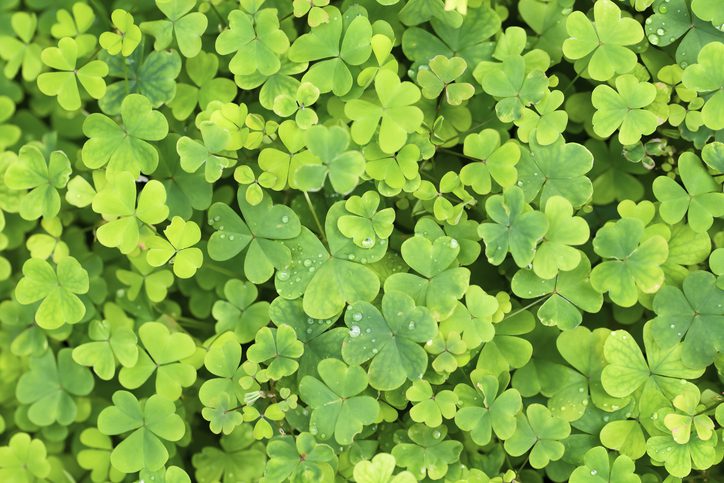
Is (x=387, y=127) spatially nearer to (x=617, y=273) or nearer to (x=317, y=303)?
(x=317, y=303)

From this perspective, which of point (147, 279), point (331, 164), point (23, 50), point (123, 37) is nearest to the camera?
point (331, 164)

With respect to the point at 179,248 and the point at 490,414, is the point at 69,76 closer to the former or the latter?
the point at 179,248

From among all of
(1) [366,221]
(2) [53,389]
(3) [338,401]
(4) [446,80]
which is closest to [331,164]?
(1) [366,221]

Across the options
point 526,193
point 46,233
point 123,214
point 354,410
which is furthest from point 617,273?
point 46,233

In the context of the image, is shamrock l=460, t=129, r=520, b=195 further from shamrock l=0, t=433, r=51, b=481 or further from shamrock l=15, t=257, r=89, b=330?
shamrock l=0, t=433, r=51, b=481

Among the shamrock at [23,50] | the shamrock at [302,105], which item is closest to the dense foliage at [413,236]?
the shamrock at [302,105]

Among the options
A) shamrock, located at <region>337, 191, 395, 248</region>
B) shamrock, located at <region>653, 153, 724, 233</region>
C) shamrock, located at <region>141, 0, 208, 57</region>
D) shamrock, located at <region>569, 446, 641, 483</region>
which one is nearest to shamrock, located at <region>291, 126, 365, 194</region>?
shamrock, located at <region>337, 191, 395, 248</region>
